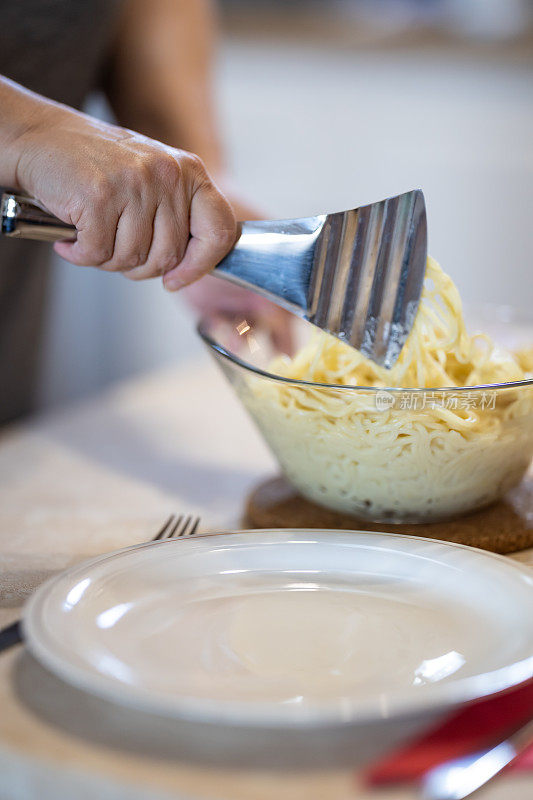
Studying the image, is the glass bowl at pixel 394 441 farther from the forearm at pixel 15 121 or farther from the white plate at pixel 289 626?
the forearm at pixel 15 121

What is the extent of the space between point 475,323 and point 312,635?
0.53 meters

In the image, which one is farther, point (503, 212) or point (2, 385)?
point (503, 212)

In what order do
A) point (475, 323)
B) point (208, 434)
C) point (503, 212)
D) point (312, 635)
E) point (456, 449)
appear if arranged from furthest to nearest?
point (503, 212) < point (208, 434) < point (475, 323) < point (456, 449) < point (312, 635)

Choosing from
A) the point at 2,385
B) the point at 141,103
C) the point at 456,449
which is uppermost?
the point at 141,103

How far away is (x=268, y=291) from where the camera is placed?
0.73 m

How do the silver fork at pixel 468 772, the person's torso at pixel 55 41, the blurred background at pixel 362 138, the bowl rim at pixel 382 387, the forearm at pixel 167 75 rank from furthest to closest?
1. the blurred background at pixel 362 138
2. the forearm at pixel 167 75
3. the person's torso at pixel 55 41
4. the bowl rim at pixel 382 387
5. the silver fork at pixel 468 772

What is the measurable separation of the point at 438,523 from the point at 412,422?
4.4 inches

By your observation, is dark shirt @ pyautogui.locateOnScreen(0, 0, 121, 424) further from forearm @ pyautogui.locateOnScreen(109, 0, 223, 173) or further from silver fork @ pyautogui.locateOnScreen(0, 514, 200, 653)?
silver fork @ pyautogui.locateOnScreen(0, 514, 200, 653)

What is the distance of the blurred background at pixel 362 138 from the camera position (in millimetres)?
2443

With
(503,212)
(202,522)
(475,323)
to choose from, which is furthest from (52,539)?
(503,212)

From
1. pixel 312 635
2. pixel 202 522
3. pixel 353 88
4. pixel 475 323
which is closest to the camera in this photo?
pixel 312 635

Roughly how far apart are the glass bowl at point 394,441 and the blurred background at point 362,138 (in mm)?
1642

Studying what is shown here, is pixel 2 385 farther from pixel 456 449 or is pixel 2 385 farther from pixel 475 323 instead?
pixel 456 449

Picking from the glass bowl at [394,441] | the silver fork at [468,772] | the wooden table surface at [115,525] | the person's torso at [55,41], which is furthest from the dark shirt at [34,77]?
the silver fork at [468,772]
